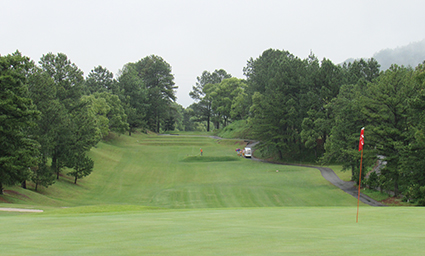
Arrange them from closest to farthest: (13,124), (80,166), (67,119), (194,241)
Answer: (194,241)
(13,124)
(67,119)
(80,166)

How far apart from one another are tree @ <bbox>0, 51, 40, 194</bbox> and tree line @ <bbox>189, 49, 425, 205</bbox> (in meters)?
28.9

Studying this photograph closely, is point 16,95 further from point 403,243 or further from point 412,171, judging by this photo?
point 412,171

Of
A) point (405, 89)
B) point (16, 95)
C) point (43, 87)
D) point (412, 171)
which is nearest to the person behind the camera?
point (16, 95)

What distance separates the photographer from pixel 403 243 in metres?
7.59

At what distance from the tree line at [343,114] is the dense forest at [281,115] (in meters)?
0.12

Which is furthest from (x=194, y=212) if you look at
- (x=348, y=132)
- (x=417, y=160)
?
(x=348, y=132)

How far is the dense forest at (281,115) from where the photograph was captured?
27.0 m

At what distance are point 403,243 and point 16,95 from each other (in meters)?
27.3

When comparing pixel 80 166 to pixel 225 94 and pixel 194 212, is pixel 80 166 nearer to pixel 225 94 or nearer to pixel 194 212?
pixel 194 212

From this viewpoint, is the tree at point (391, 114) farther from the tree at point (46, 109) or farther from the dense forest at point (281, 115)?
the tree at point (46, 109)

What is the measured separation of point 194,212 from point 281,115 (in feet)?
160

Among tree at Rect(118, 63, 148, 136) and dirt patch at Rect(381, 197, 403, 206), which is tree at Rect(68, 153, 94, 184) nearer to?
dirt patch at Rect(381, 197, 403, 206)

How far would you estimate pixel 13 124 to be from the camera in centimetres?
2625

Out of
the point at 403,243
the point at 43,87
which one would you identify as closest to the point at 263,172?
the point at 43,87
